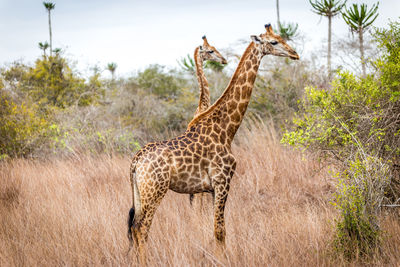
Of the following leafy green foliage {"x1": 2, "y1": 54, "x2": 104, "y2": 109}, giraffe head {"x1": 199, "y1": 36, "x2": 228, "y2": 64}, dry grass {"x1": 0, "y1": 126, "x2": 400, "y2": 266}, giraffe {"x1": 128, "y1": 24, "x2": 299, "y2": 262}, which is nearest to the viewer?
giraffe {"x1": 128, "y1": 24, "x2": 299, "y2": 262}

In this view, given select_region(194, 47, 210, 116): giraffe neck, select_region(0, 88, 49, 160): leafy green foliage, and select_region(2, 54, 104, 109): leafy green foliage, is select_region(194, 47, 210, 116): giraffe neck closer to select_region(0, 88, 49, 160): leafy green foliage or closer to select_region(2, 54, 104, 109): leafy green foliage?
select_region(0, 88, 49, 160): leafy green foliage

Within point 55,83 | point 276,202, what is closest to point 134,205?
Answer: point 276,202

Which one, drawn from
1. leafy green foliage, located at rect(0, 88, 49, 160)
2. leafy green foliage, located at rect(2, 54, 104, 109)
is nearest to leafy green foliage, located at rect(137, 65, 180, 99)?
leafy green foliage, located at rect(2, 54, 104, 109)

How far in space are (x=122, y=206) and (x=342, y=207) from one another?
271 cm

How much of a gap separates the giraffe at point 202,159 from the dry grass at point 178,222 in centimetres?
33

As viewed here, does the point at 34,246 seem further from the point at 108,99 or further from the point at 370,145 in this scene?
the point at 108,99

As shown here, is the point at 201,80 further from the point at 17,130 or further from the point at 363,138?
the point at 17,130

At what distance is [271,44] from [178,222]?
1.92 metres

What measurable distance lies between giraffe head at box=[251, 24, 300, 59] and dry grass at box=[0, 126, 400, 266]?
1.67 metres

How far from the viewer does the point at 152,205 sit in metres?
3.24

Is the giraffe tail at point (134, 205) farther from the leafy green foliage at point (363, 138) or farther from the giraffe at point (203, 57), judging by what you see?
the leafy green foliage at point (363, 138)

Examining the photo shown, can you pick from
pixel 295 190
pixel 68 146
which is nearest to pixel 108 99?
pixel 68 146

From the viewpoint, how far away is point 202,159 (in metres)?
3.37

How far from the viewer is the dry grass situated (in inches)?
134
